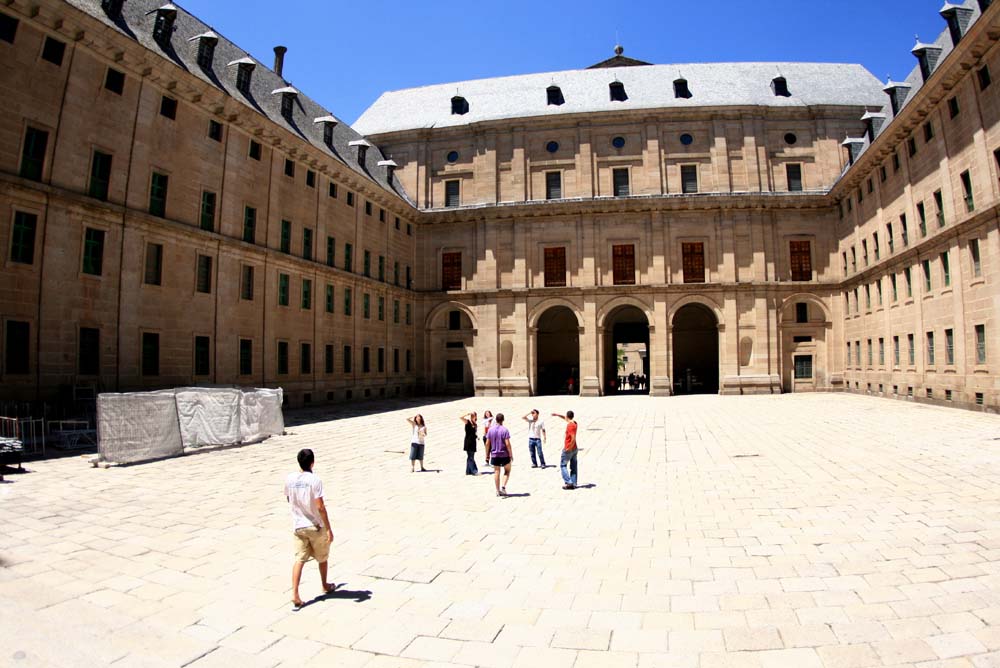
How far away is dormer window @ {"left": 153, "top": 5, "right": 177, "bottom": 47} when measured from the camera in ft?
75.7

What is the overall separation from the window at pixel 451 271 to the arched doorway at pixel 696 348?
18.2 meters

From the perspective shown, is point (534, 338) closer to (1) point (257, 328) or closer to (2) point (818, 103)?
(1) point (257, 328)

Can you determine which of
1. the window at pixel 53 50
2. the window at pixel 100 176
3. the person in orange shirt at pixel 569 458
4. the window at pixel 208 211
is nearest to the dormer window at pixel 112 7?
the window at pixel 53 50

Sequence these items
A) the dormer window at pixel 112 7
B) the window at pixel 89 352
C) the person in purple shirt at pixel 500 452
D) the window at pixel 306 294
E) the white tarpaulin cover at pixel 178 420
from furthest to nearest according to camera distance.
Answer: the window at pixel 306 294
the dormer window at pixel 112 7
the window at pixel 89 352
the white tarpaulin cover at pixel 178 420
the person in purple shirt at pixel 500 452

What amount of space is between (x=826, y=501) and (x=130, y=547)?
10.9 meters

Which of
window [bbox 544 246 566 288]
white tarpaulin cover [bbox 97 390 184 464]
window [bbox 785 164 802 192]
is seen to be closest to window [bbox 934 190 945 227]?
window [bbox 785 164 802 192]

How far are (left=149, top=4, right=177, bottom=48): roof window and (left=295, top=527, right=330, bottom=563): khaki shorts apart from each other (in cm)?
2453

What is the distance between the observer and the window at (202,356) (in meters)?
23.6

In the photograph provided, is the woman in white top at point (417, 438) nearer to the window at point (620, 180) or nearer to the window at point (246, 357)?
the window at point (246, 357)

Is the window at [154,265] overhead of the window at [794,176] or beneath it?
beneath

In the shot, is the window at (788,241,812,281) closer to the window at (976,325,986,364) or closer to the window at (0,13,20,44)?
the window at (976,325,986,364)

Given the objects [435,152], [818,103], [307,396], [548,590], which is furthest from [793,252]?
[548,590]

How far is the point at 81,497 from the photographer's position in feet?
34.6

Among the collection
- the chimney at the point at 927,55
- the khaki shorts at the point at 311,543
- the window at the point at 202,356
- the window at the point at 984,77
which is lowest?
the khaki shorts at the point at 311,543
